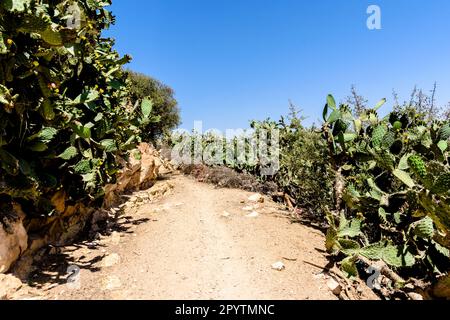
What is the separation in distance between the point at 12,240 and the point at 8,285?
49 cm

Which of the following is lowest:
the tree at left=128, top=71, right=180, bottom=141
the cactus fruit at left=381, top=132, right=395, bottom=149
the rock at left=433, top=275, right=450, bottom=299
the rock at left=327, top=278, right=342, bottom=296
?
the rock at left=327, top=278, right=342, bottom=296

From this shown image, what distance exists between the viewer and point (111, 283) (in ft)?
10.8

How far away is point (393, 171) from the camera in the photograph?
3.35 m

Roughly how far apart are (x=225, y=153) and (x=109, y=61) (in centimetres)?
756

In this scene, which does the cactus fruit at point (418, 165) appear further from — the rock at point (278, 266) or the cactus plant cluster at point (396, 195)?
the rock at point (278, 266)

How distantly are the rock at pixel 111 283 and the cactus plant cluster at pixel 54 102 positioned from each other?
43.0 inches

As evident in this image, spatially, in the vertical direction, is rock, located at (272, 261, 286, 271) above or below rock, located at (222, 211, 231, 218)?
below

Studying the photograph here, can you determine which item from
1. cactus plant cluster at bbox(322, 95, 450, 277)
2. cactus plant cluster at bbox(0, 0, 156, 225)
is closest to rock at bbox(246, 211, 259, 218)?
cactus plant cluster at bbox(322, 95, 450, 277)

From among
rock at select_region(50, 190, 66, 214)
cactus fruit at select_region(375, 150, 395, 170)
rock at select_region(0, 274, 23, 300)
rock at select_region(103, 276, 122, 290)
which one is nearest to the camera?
rock at select_region(0, 274, 23, 300)

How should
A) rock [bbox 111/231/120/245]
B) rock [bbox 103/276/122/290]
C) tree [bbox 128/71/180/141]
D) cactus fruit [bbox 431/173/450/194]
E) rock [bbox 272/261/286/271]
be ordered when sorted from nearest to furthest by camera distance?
1. cactus fruit [bbox 431/173/450/194]
2. rock [bbox 103/276/122/290]
3. rock [bbox 272/261/286/271]
4. rock [bbox 111/231/120/245]
5. tree [bbox 128/71/180/141]

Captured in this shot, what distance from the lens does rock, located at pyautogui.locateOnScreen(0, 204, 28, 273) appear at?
3.14m

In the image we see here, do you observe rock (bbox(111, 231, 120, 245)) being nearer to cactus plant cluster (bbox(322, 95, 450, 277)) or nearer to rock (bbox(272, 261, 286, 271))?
rock (bbox(272, 261, 286, 271))

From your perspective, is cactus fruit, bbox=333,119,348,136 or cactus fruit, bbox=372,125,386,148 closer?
cactus fruit, bbox=372,125,386,148
